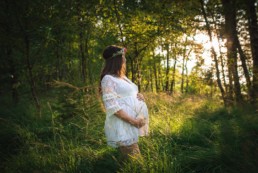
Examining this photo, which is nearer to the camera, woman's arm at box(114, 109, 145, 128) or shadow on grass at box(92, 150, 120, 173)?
woman's arm at box(114, 109, 145, 128)

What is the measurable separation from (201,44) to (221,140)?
8.02 m

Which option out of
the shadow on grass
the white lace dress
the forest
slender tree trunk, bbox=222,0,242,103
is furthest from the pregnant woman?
slender tree trunk, bbox=222,0,242,103

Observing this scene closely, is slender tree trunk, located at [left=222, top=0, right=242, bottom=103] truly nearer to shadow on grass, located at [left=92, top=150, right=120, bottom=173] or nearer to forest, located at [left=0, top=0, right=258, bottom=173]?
forest, located at [left=0, top=0, right=258, bottom=173]

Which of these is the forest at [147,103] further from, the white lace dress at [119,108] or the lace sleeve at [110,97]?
the lace sleeve at [110,97]

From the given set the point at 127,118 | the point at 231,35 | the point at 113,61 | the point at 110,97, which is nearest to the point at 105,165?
the point at 127,118

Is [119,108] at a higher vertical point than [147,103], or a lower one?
higher

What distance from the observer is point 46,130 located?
6684 mm

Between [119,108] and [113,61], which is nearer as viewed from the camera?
[119,108]

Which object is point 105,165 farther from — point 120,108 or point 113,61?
point 113,61

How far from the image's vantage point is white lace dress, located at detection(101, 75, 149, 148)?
127 inches

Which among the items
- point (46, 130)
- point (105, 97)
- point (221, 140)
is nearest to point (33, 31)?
point (46, 130)

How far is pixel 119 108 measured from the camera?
10.5 feet

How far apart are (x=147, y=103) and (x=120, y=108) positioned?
164 inches

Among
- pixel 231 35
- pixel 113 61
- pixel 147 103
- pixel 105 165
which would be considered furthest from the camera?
pixel 231 35
